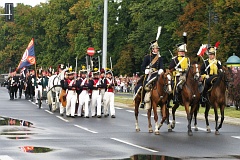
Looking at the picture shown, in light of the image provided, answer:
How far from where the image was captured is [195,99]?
2286 centimetres

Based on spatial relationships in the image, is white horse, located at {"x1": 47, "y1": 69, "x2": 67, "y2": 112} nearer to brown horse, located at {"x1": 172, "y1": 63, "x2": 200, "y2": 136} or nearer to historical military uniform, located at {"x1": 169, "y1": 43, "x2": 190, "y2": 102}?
historical military uniform, located at {"x1": 169, "y1": 43, "x2": 190, "y2": 102}

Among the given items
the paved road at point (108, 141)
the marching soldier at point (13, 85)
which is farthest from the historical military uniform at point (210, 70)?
the marching soldier at point (13, 85)

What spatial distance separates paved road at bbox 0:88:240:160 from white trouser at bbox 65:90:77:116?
4.31 meters

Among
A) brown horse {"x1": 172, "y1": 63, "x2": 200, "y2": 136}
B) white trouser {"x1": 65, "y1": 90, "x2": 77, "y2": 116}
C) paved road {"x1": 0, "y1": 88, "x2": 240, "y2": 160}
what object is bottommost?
paved road {"x1": 0, "y1": 88, "x2": 240, "y2": 160}

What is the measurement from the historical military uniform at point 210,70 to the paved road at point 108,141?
1401 millimetres

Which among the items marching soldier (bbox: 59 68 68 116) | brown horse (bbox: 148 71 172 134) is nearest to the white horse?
marching soldier (bbox: 59 68 68 116)

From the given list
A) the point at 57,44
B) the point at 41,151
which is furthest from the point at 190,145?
the point at 57,44

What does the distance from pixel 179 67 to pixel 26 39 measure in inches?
4738

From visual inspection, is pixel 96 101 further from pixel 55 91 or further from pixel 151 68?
pixel 151 68

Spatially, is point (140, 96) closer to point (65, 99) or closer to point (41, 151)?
point (41, 151)

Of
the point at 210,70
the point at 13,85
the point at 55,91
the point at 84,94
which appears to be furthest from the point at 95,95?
the point at 13,85

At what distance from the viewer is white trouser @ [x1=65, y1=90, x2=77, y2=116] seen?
31594mm

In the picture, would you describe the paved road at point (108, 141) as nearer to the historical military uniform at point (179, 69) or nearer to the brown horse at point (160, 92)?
the brown horse at point (160, 92)

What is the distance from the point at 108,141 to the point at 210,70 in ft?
18.7
